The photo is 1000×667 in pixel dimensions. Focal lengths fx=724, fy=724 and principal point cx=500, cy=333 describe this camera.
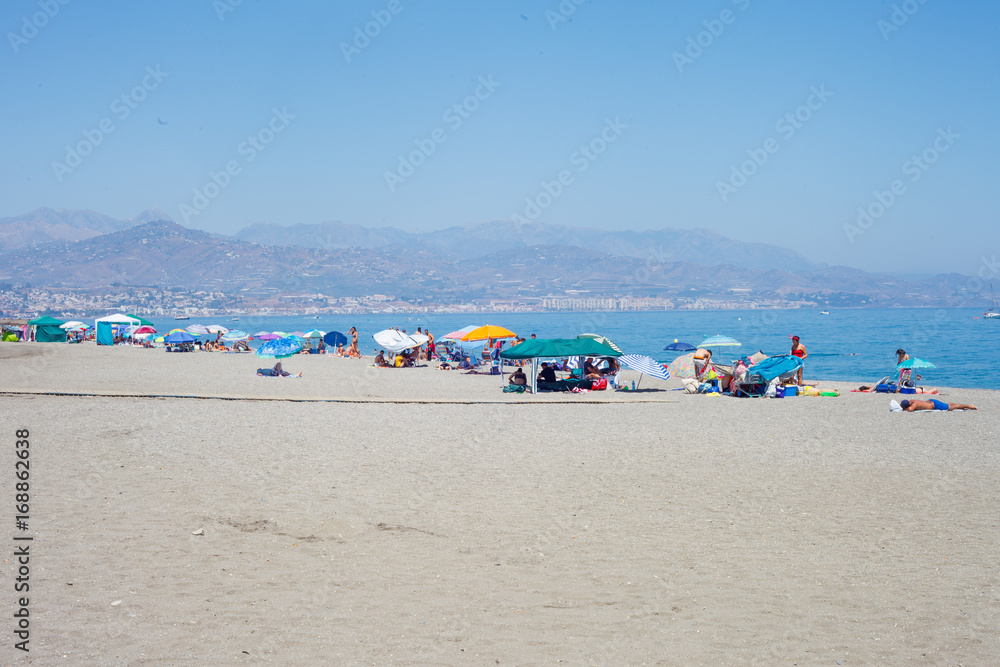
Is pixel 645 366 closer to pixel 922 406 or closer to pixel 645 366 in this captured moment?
pixel 645 366

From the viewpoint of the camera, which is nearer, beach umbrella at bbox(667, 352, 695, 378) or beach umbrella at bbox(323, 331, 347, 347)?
beach umbrella at bbox(667, 352, 695, 378)

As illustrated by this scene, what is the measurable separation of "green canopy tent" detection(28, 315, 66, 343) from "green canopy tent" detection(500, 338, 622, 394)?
3187 centimetres

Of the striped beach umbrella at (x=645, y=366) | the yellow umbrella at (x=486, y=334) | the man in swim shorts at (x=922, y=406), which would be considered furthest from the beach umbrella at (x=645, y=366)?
the man in swim shorts at (x=922, y=406)

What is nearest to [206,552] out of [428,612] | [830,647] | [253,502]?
[253,502]

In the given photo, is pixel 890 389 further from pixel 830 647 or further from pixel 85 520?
pixel 85 520

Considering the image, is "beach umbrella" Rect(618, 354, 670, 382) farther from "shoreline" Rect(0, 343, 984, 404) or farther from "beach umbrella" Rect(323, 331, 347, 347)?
"beach umbrella" Rect(323, 331, 347, 347)

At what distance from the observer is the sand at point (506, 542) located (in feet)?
14.2

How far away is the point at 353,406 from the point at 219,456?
212 inches

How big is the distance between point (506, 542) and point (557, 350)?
1080cm

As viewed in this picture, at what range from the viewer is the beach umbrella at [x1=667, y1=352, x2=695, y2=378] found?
65.7 ft

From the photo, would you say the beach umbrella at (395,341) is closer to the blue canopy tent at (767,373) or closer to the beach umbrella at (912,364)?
the blue canopy tent at (767,373)

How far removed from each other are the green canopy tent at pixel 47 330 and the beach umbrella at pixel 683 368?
33353 millimetres

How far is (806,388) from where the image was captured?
56.9ft

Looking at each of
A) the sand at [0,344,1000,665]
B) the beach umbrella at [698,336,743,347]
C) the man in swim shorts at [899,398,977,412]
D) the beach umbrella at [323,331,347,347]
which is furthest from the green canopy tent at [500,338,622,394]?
the beach umbrella at [323,331,347,347]
